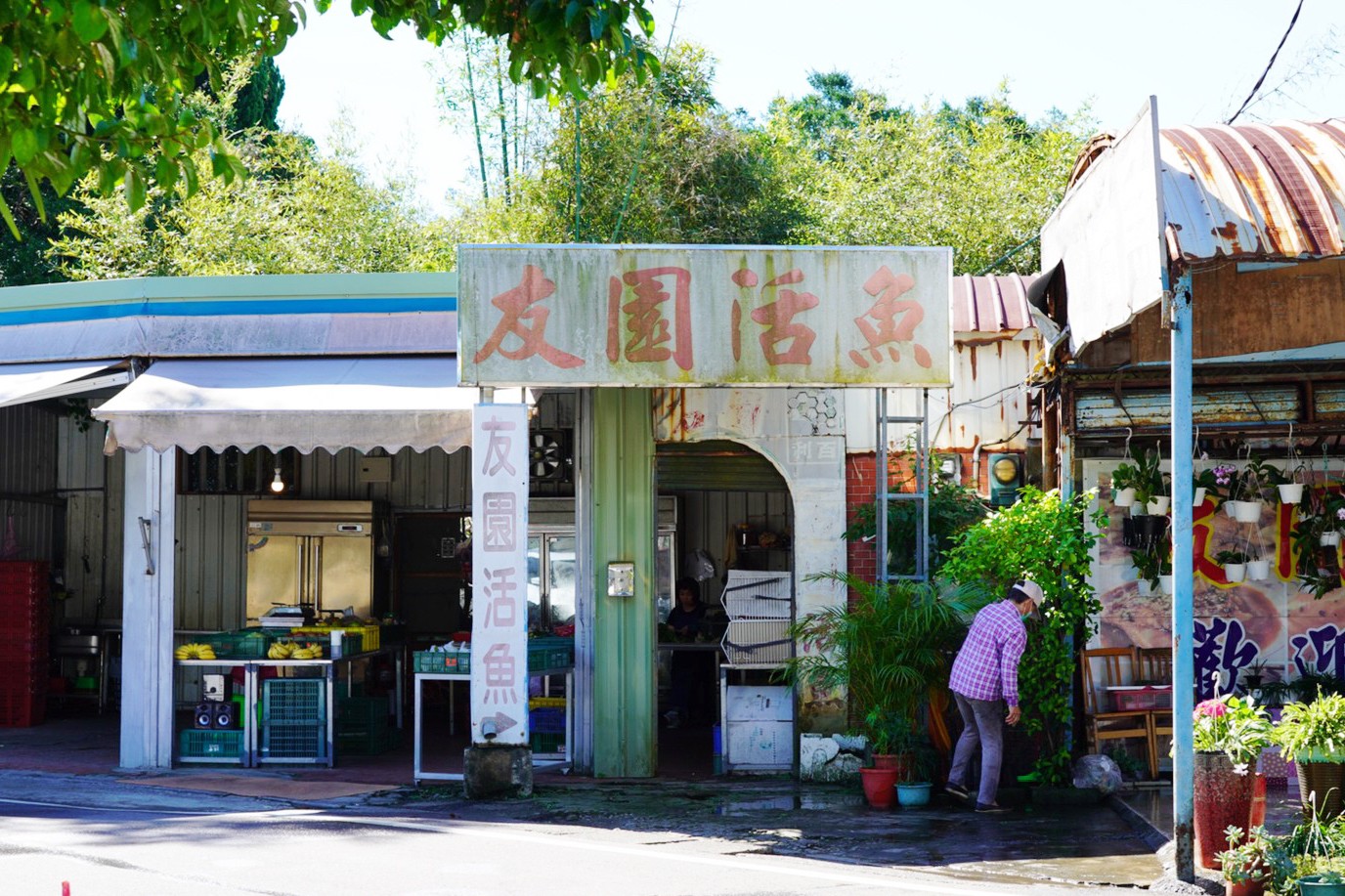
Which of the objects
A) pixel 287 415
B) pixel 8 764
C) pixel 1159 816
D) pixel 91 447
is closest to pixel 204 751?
pixel 8 764

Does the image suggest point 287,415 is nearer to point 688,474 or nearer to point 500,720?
point 500,720

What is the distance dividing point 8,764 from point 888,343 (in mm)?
8740

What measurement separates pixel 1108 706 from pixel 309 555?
9640 millimetres

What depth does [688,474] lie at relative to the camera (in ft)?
46.6

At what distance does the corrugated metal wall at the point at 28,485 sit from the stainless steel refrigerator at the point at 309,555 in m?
2.71

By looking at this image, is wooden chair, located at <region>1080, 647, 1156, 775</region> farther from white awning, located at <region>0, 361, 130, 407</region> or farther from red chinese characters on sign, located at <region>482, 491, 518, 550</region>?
white awning, located at <region>0, 361, 130, 407</region>

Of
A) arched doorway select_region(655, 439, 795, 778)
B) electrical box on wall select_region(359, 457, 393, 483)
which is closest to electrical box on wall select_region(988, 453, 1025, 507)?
arched doorway select_region(655, 439, 795, 778)

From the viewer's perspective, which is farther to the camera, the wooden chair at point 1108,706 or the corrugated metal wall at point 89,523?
the corrugated metal wall at point 89,523

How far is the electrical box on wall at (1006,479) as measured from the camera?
543 inches

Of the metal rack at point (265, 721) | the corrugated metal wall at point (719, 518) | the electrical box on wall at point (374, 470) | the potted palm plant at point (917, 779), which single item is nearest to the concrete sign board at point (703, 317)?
the potted palm plant at point (917, 779)

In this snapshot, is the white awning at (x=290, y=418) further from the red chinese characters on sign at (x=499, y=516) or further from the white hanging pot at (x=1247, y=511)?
the white hanging pot at (x=1247, y=511)

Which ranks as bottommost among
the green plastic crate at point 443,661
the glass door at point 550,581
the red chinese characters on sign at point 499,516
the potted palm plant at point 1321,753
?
the potted palm plant at point 1321,753

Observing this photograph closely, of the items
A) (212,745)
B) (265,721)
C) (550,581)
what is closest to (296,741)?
(265,721)

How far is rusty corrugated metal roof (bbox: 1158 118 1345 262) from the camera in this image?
27.4 feet
